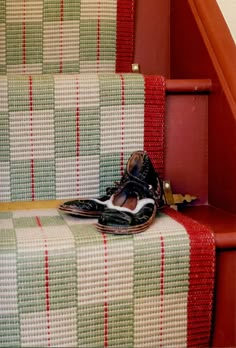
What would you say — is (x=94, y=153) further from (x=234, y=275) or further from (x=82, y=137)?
(x=234, y=275)

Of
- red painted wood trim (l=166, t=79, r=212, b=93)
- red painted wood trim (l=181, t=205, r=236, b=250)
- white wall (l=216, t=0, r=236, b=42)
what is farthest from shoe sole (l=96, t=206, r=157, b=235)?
white wall (l=216, t=0, r=236, b=42)

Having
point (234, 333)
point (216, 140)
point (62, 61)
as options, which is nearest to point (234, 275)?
point (234, 333)

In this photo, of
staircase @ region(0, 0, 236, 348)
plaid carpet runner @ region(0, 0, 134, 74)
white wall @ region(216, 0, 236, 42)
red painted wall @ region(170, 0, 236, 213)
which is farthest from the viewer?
white wall @ region(216, 0, 236, 42)

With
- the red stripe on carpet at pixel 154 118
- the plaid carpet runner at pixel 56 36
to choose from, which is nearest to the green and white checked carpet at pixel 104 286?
the red stripe on carpet at pixel 154 118

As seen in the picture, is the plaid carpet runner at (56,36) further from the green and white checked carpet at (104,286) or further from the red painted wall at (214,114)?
the green and white checked carpet at (104,286)

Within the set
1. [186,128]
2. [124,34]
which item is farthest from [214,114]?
[124,34]

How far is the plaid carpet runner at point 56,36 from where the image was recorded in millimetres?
1281

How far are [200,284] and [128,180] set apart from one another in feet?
0.78

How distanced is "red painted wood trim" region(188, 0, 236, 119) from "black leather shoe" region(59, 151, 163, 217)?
0.20m

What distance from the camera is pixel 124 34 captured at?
133 cm

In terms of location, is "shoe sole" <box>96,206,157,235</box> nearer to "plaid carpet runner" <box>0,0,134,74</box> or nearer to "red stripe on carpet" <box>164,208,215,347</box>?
"red stripe on carpet" <box>164,208,215,347</box>

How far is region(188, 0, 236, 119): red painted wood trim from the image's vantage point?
3.49ft

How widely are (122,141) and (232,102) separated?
9.4 inches

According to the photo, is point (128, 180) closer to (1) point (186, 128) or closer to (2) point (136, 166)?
(2) point (136, 166)
